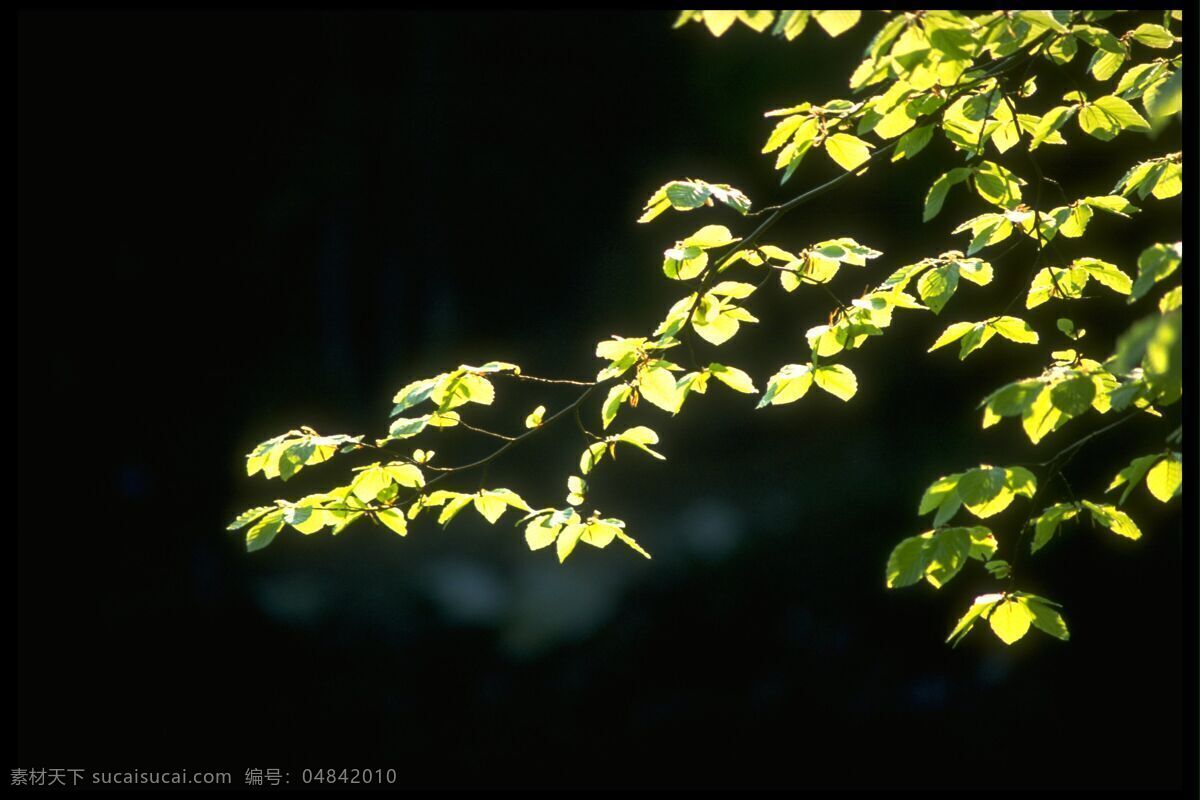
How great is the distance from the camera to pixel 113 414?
3.96 m

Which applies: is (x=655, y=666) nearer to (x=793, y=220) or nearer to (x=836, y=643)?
(x=836, y=643)

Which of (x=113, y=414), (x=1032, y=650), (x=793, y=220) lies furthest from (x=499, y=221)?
(x=1032, y=650)

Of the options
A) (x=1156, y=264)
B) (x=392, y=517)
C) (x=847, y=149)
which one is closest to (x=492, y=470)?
(x=392, y=517)

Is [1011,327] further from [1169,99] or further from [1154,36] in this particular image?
[1169,99]

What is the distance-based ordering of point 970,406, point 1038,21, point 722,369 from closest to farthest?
1. point 1038,21
2. point 722,369
3. point 970,406

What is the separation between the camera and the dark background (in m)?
3.75

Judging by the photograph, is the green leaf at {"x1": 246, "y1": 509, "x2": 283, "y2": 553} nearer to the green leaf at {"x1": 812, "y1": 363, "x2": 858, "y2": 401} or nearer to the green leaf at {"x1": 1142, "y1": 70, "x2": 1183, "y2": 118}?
the green leaf at {"x1": 812, "y1": 363, "x2": 858, "y2": 401}

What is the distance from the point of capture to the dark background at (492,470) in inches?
148

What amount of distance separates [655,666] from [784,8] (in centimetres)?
316

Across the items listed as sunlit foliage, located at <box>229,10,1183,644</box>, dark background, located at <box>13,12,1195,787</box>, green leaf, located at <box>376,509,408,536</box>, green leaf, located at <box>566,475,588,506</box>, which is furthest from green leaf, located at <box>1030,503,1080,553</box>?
dark background, located at <box>13,12,1195,787</box>

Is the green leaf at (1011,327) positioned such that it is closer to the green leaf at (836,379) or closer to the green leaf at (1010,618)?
the green leaf at (836,379)

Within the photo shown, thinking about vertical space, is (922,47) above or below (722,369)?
above

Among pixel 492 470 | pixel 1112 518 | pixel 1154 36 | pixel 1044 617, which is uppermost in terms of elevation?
pixel 492 470

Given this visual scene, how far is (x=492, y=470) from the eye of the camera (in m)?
3.95
